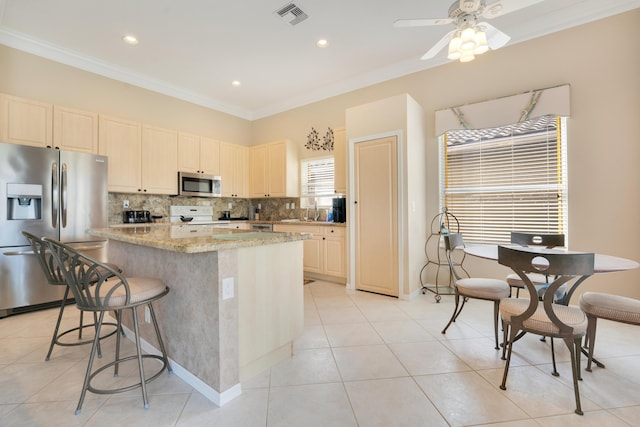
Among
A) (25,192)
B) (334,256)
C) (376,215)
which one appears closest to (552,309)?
(376,215)

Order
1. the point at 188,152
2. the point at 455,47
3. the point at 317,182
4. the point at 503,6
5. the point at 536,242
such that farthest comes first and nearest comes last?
the point at 317,182 < the point at 188,152 < the point at 536,242 < the point at 455,47 < the point at 503,6

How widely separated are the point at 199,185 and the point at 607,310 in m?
5.10

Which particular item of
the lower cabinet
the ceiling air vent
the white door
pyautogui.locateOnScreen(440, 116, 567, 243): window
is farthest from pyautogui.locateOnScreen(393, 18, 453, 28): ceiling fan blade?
the lower cabinet

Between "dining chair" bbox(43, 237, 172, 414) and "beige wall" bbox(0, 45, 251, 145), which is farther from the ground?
"beige wall" bbox(0, 45, 251, 145)

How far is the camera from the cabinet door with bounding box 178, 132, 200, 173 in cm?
468

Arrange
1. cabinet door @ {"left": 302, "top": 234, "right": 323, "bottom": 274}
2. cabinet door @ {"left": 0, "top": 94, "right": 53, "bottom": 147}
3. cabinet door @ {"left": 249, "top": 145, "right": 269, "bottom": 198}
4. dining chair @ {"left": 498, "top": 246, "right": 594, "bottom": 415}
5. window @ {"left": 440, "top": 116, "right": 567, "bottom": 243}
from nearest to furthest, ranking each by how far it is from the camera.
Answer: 1. dining chair @ {"left": 498, "top": 246, "right": 594, "bottom": 415}
2. cabinet door @ {"left": 0, "top": 94, "right": 53, "bottom": 147}
3. window @ {"left": 440, "top": 116, "right": 567, "bottom": 243}
4. cabinet door @ {"left": 302, "top": 234, "right": 323, "bottom": 274}
5. cabinet door @ {"left": 249, "top": 145, "right": 269, "bottom": 198}

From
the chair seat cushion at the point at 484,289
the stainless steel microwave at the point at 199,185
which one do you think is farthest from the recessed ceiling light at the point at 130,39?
the chair seat cushion at the point at 484,289

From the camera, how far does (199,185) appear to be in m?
4.89

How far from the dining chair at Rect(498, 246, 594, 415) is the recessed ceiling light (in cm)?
449

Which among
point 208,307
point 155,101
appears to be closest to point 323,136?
point 155,101

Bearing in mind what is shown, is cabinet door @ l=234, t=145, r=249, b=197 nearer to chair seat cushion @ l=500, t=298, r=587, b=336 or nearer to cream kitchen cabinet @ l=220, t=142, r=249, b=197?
cream kitchen cabinet @ l=220, t=142, r=249, b=197

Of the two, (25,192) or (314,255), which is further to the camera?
(314,255)

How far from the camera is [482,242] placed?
3682 mm

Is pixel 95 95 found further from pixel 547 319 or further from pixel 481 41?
pixel 547 319
